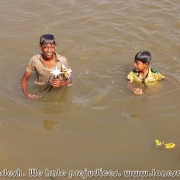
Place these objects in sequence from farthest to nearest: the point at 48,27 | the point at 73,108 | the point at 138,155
A: the point at 48,27 → the point at 73,108 → the point at 138,155

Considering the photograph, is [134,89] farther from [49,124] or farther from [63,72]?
[49,124]

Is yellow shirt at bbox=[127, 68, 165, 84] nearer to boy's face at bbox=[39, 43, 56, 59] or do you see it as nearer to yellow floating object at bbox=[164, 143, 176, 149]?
boy's face at bbox=[39, 43, 56, 59]

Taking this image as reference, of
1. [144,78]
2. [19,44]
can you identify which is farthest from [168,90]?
[19,44]

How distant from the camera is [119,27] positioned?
24.0 feet

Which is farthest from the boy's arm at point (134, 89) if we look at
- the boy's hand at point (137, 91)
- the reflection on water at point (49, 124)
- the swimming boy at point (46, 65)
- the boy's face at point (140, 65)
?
the reflection on water at point (49, 124)

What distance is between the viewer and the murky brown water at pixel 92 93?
148 inches

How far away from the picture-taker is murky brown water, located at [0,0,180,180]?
3.77 metres

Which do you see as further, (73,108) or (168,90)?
(168,90)

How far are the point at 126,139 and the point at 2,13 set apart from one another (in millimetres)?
5231

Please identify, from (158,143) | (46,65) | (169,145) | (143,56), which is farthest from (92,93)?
(169,145)

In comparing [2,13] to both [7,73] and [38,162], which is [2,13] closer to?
[7,73]

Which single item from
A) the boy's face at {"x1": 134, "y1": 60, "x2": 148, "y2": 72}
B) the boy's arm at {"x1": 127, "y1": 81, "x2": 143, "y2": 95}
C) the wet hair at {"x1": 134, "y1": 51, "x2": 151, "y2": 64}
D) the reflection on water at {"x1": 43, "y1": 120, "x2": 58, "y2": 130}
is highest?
the wet hair at {"x1": 134, "y1": 51, "x2": 151, "y2": 64}

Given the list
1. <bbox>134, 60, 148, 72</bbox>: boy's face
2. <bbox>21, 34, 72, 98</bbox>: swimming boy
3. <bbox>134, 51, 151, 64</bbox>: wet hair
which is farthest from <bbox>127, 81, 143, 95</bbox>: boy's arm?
<bbox>21, 34, 72, 98</bbox>: swimming boy

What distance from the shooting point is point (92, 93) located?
5.13 meters
